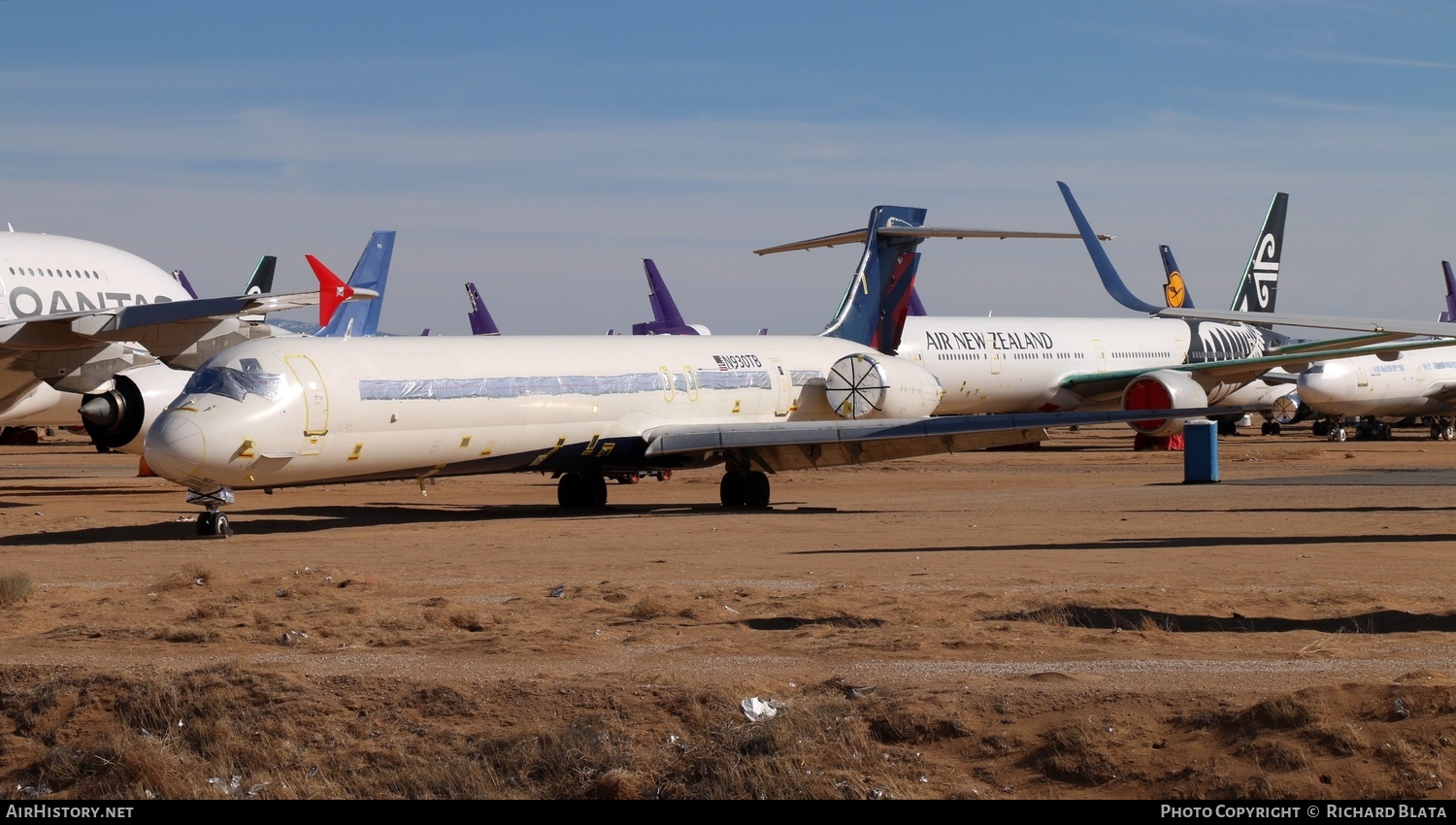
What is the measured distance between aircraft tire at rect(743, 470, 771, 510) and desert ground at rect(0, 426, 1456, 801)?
5099 millimetres

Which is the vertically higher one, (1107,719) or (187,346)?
(187,346)

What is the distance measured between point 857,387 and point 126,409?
12038mm

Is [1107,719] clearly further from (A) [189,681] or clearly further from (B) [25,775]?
(B) [25,775]

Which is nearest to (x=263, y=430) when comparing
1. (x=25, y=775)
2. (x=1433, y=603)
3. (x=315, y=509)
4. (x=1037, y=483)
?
(x=315, y=509)

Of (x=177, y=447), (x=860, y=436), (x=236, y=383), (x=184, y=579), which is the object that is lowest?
(x=184, y=579)

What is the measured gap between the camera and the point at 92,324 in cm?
2497

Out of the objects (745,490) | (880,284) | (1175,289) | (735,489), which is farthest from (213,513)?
(1175,289)

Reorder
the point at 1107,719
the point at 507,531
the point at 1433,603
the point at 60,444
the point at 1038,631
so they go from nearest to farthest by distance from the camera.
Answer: the point at 1107,719 → the point at 1038,631 → the point at 1433,603 → the point at 507,531 → the point at 60,444

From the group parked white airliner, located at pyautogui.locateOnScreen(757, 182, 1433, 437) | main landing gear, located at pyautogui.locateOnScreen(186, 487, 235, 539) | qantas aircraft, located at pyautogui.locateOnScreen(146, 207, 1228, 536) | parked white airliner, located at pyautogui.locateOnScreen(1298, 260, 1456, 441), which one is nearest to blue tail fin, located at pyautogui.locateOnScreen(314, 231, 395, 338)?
parked white airliner, located at pyautogui.locateOnScreen(757, 182, 1433, 437)

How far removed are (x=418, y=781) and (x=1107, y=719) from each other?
154 inches

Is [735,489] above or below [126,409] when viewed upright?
below

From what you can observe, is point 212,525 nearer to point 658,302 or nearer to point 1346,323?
point 1346,323

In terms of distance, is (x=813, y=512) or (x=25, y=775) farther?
(x=813, y=512)

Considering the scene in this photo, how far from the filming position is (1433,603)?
496 inches
